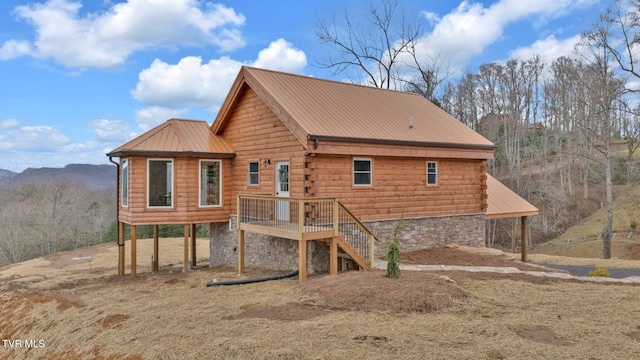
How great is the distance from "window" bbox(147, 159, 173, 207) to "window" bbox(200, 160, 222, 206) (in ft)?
3.45

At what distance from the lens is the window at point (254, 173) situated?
13.8 meters

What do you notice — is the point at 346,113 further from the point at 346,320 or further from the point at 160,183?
the point at 346,320

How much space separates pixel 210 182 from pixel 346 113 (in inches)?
213

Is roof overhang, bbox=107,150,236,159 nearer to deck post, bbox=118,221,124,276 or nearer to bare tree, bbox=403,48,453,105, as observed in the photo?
deck post, bbox=118,221,124,276

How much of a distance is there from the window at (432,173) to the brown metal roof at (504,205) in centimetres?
314

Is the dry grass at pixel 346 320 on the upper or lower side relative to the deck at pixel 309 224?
lower

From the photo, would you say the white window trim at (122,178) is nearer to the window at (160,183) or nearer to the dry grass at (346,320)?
the window at (160,183)

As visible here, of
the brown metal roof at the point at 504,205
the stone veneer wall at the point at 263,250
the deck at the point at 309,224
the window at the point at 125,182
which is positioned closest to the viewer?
Answer: the deck at the point at 309,224

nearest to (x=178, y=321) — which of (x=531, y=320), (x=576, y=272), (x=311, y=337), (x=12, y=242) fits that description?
(x=311, y=337)

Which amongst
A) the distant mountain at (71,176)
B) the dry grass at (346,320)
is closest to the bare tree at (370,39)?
the dry grass at (346,320)

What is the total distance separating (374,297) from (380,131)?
22.2 ft

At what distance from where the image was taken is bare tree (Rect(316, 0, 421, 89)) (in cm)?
2609

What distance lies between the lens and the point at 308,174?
458 inches

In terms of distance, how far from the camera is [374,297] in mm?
7785
